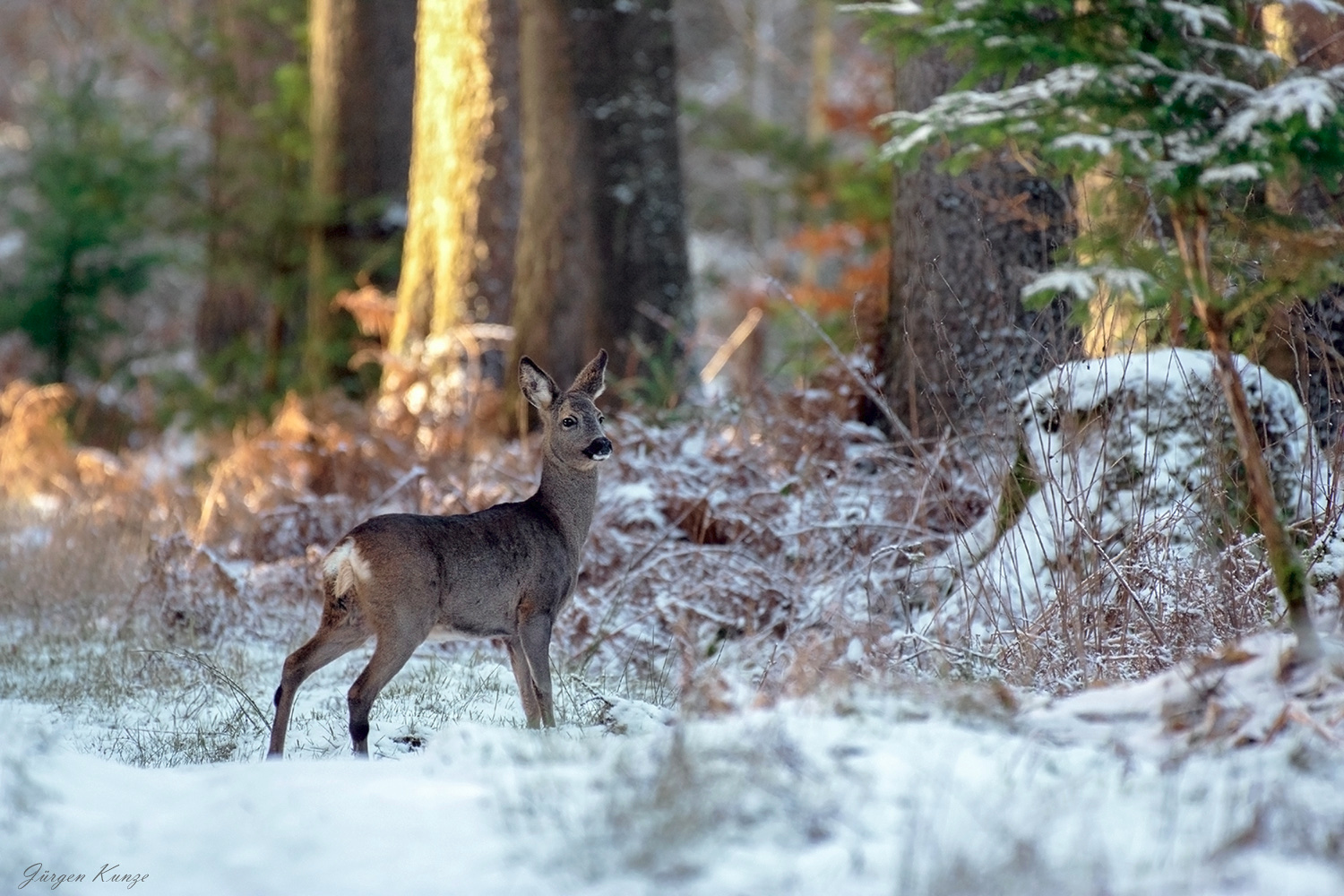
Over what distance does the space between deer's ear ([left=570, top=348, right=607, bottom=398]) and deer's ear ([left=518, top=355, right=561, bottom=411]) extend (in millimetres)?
117

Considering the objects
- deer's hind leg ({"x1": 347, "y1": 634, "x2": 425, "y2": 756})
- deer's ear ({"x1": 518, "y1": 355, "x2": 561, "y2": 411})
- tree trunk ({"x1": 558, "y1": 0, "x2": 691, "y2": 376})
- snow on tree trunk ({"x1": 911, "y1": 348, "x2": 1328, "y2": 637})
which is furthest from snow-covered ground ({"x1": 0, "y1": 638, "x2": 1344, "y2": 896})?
tree trunk ({"x1": 558, "y1": 0, "x2": 691, "y2": 376})

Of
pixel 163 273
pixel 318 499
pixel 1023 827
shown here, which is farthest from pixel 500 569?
pixel 163 273

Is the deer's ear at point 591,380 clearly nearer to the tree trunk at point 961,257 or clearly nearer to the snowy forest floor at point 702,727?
the snowy forest floor at point 702,727

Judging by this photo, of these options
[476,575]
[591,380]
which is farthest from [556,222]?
[476,575]

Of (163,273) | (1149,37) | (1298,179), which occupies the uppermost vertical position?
(1149,37)

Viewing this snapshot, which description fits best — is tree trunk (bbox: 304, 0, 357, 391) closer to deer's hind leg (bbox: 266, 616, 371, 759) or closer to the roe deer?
the roe deer

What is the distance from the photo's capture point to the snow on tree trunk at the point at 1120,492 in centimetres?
541

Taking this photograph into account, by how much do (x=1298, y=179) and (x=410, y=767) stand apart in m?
3.23

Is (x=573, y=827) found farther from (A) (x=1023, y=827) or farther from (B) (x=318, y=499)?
(B) (x=318, y=499)

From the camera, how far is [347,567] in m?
5.02

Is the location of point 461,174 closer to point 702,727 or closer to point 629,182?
point 629,182

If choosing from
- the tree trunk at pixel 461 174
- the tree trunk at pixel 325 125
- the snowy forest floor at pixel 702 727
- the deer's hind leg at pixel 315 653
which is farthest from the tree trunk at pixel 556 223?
the deer's hind leg at pixel 315 653

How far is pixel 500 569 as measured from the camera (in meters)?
5.46

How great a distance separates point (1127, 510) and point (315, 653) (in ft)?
11.1
